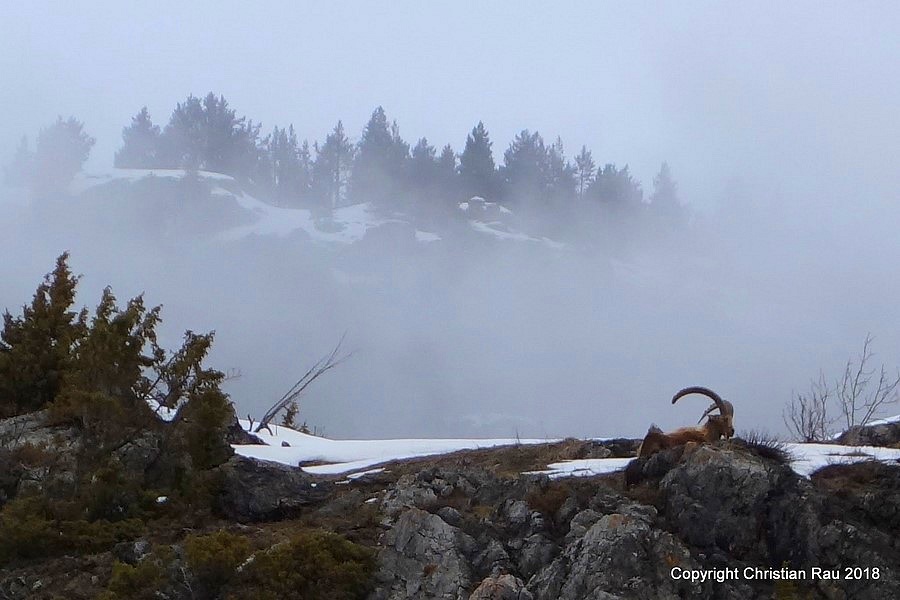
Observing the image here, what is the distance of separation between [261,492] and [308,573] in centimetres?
256

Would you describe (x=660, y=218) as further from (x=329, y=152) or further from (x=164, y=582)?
(x=164, y=582)

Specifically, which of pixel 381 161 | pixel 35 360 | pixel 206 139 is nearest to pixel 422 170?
pixel 381 161

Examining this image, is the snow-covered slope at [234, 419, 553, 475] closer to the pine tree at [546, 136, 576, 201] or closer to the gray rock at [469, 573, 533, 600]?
the gray rock at [469, 573, 533, 600]

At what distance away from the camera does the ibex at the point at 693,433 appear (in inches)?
427

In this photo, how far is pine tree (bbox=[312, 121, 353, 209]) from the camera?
101000 millimetres

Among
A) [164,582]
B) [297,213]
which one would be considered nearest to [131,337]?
[164,582]

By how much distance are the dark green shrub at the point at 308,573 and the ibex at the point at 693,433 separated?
3651mm

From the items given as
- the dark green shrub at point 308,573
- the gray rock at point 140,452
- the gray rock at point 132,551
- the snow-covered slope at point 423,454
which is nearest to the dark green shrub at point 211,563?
the dark green shrub at point 308,573

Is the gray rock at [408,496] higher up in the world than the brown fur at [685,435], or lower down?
lower down

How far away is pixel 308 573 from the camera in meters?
8.30

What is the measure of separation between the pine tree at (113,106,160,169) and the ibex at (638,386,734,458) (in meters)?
95.1

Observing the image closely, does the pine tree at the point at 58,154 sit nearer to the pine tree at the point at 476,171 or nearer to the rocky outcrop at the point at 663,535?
the pine tree at the point at 476,171

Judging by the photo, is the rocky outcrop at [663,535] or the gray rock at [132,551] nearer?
the rocky outcrop at [663,535]

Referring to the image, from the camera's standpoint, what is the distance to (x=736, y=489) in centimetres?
866
